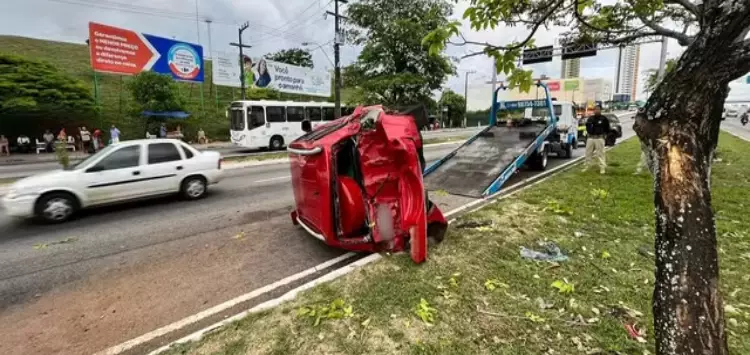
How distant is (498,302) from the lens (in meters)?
3.19

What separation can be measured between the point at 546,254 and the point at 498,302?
4.71 ft

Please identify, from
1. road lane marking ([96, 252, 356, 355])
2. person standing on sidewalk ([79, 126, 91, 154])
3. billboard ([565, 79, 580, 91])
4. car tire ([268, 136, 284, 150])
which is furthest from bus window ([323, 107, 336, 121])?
billboard ([565, 79, 580, 91])

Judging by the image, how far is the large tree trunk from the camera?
1.94 m

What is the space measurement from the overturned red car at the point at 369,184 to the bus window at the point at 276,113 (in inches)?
632

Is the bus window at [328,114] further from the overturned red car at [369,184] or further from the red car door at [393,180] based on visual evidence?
the red car door at [393,180]

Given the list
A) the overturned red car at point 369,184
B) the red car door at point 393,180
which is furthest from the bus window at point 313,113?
the red car door at point 393,180

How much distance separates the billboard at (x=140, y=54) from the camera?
818 inches

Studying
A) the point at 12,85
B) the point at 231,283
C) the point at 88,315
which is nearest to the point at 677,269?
the point at 231,283

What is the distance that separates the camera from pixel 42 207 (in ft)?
20.1

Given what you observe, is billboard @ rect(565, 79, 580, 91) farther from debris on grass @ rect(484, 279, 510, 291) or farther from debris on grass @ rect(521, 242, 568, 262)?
debris on grass @ rect(484, 279, 510, 291)

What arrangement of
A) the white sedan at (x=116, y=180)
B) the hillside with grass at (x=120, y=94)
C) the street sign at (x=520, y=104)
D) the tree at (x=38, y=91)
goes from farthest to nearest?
the hillside with grass at (x=120, y=94) < the tree at (x=38, y=91) < the street sign at (x=520, y=104) < the white sedan at (x=116, y=180)

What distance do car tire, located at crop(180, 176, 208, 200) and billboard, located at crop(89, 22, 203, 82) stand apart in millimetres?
18865

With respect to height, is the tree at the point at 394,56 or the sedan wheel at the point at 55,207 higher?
the tree at the point at 394,56

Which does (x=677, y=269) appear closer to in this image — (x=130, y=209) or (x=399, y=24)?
(x=130, y=209)
